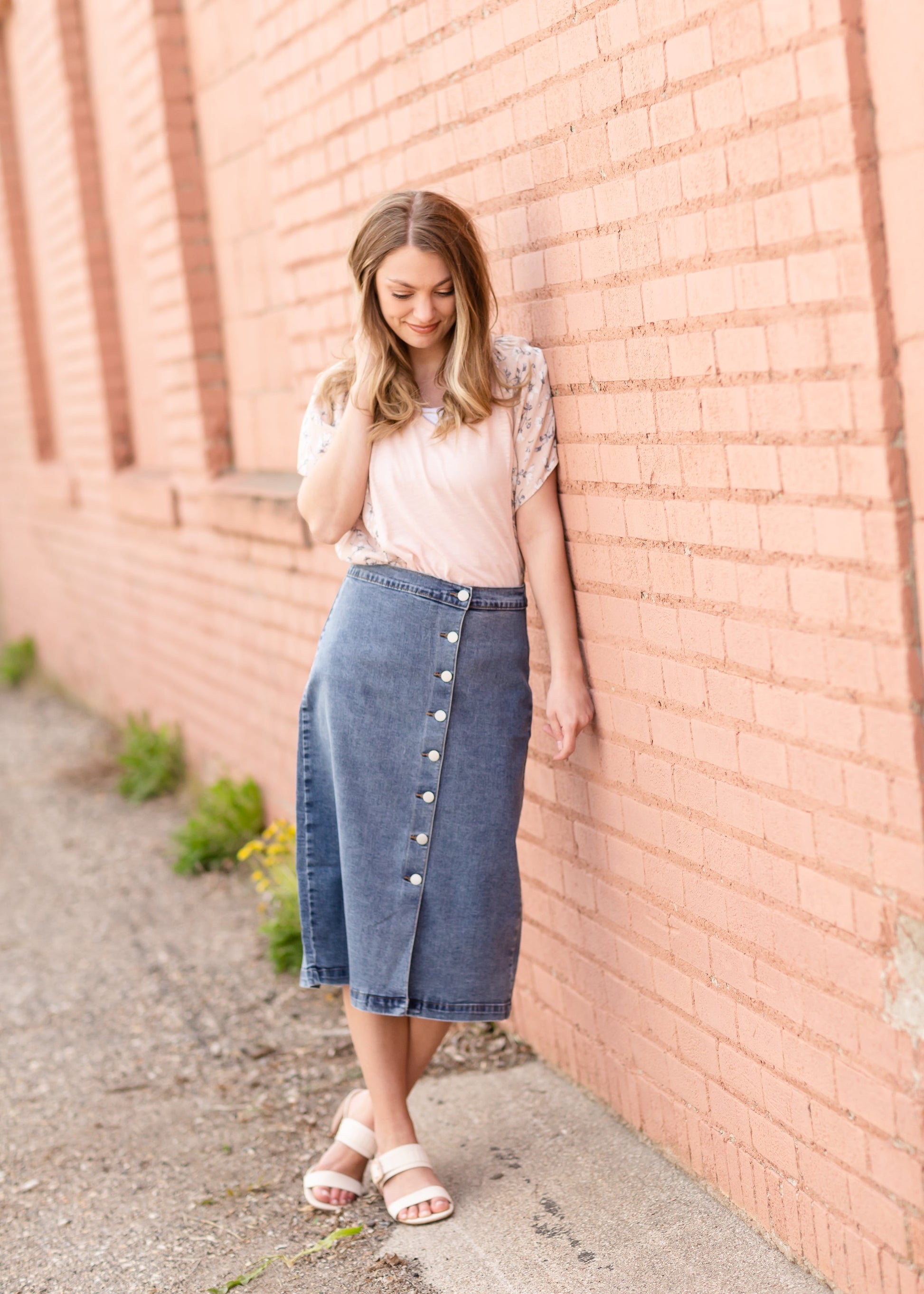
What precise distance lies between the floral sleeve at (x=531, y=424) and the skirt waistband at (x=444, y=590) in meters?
0.19

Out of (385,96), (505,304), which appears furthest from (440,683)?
(385,96)

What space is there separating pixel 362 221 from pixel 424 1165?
1.96 metres

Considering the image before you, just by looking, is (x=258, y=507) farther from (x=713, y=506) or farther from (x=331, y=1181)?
(x=713, y=506)

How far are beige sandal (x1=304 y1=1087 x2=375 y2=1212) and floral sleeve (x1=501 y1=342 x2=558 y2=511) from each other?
56.4 inches

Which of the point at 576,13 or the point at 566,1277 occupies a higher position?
the point at 576,13

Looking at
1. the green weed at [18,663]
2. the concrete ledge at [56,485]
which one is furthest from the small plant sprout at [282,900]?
the green weed at [18,663]

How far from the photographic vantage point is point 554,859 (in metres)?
3.35

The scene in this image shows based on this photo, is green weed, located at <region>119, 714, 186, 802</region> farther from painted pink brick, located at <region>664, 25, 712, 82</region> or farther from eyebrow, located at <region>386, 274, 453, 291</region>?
painted pink brick, located at <region>664, 25, 712, 82</region>

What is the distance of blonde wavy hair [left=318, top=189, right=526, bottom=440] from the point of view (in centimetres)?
269

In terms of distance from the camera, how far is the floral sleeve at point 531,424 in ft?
9.41

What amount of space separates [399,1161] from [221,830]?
2772mm

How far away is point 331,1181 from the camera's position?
305 cm

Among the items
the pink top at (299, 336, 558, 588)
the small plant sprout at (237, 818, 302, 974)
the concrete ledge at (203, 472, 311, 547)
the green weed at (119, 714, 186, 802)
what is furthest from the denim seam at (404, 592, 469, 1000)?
the green weed at (119, 714, 186, 802)

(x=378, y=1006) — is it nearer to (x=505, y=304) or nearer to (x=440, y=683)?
(x=440, y=683)
